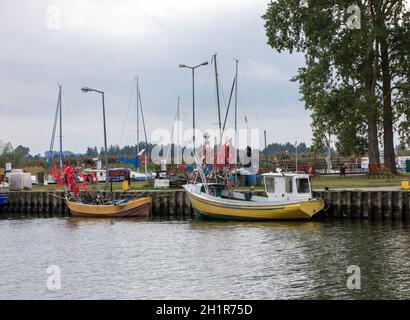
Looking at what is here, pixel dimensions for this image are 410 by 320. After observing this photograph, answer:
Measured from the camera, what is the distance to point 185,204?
5694cm

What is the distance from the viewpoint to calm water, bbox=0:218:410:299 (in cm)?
2652

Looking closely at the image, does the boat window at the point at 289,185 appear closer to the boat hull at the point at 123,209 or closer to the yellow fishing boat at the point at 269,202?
the yellow fishing boat at the point at 269,202

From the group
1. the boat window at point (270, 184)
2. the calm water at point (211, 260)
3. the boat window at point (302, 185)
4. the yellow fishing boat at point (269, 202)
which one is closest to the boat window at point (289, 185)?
the yellow fishing boat at point (269, 202)

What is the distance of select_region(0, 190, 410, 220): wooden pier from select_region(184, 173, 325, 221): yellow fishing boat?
205 cm

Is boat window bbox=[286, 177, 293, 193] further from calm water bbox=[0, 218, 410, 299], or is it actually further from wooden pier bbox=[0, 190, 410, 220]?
calm water bbox=[0, 218, 410, 299]

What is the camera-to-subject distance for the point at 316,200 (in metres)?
47.9

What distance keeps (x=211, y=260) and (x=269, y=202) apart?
54.0 ft

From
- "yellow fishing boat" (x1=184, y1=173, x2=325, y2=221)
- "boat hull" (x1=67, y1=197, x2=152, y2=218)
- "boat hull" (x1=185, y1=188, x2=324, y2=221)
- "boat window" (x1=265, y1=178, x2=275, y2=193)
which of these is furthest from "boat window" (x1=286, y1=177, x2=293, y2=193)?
"boat hull" (x1=67, y1=197, x2=152, y2=218)

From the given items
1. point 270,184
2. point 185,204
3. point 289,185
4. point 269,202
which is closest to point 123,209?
point 185,204
